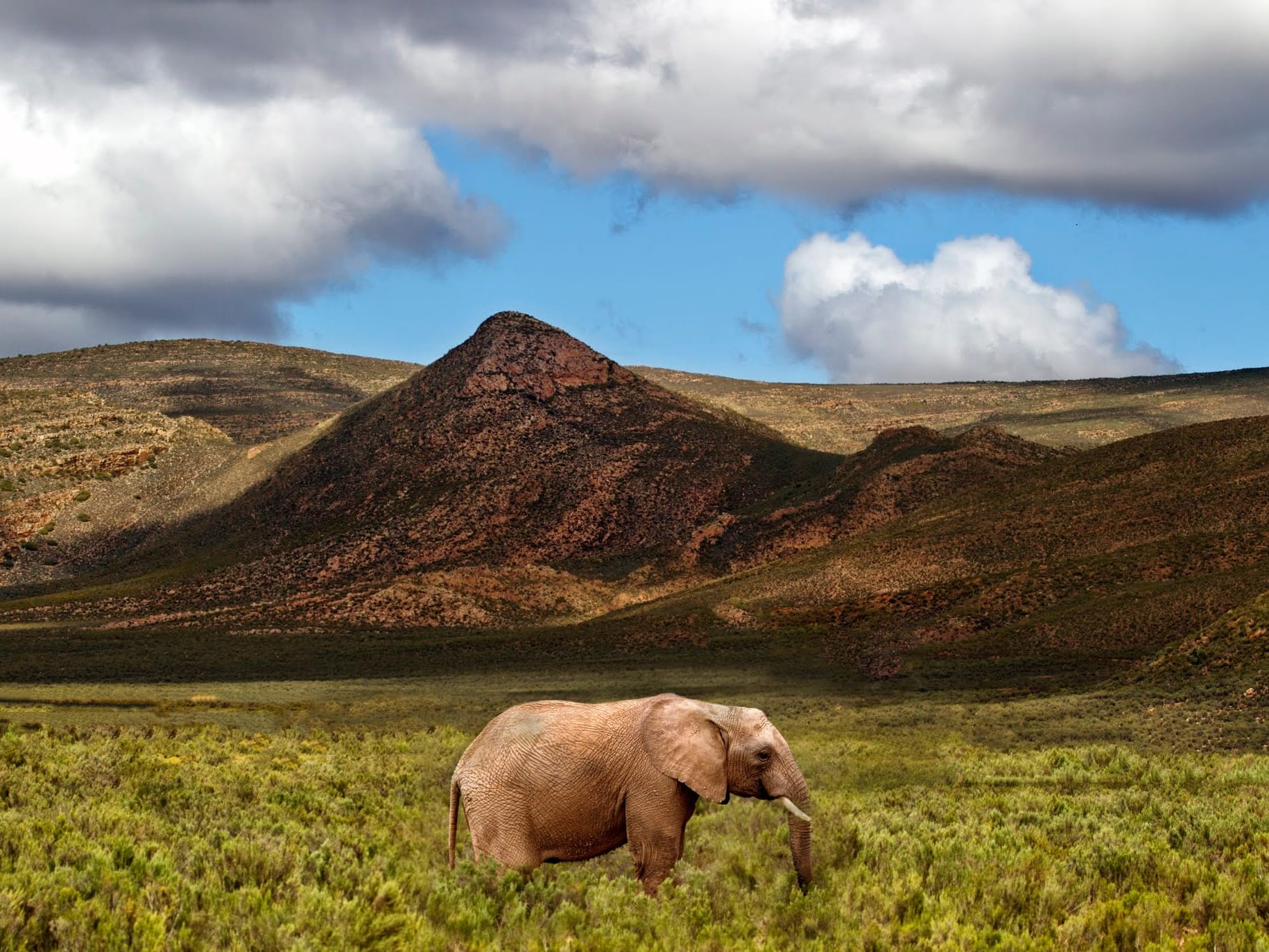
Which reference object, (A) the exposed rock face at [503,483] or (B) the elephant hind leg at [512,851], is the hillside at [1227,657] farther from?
(A) the exposed rock face at [503,483]

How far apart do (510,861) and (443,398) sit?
4148 inches

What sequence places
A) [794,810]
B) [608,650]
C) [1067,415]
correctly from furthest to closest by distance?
1. [1067,415]
2. [608,650]
3. [794,810]

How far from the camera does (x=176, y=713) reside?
143 feet

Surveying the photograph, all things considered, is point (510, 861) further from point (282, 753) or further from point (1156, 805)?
point (282, 753)

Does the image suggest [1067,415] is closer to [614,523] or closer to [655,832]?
[614,523]

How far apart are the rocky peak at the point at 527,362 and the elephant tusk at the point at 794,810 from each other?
103 m

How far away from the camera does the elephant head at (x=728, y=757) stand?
1230 cm

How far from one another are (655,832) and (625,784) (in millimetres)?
620

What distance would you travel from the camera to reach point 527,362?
118062 millimetres

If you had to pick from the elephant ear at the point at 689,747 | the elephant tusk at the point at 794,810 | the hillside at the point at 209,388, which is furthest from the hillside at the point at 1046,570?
the hillside at the point at 209,388

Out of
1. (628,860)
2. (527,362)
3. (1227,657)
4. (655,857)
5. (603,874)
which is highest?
(527,362)

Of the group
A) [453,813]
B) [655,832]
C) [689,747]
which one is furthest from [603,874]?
[453,813]

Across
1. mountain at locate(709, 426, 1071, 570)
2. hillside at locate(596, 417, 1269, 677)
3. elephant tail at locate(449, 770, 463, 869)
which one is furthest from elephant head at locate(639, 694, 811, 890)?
mountain at locate(709, 426, 1071, 570)

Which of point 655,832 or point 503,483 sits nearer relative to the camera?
point 655,832
